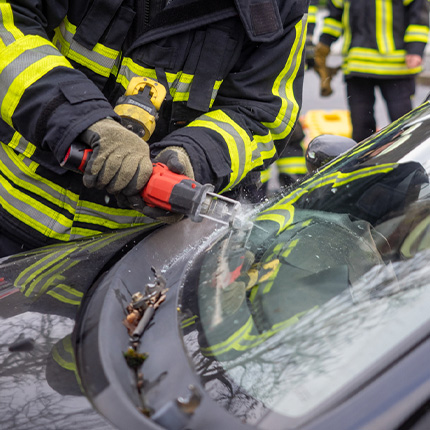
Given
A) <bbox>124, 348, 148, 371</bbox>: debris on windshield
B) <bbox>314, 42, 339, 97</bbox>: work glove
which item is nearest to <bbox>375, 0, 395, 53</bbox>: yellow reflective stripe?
<bbox>314, 42, 339, 97</bbox>: work glove

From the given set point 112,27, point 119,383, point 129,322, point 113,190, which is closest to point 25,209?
point 113,190

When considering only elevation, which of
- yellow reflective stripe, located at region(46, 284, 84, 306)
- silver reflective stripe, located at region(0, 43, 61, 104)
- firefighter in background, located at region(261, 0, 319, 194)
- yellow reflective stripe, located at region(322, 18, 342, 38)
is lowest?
firefighter in background, located at region(261, 0, 319, 194)

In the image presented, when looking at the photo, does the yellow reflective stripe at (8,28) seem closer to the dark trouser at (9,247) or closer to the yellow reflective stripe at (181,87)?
the yellow reflective stripe at (181,87)

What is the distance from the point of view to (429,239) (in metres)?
1.33

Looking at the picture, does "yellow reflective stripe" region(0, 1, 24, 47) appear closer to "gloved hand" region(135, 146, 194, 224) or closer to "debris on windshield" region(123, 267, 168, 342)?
"gloved hand" region(135, 146, 194, 224)

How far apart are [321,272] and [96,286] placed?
48cm

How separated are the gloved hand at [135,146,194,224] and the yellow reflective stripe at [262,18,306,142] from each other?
1.32ft

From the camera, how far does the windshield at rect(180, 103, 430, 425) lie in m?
1.07

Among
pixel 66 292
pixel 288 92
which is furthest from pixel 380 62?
pixel 66 292

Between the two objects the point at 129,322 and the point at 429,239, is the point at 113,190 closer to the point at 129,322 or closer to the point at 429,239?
the point at 129,322

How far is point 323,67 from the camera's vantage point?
→ 4961 millimetres

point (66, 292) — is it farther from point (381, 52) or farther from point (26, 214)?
point (381, 52)

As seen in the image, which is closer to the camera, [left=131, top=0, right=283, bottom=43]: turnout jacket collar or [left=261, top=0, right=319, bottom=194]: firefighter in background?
[left=131, top=0, right=283, bottom=43]: turnout jacket collar

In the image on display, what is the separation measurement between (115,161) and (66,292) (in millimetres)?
365
